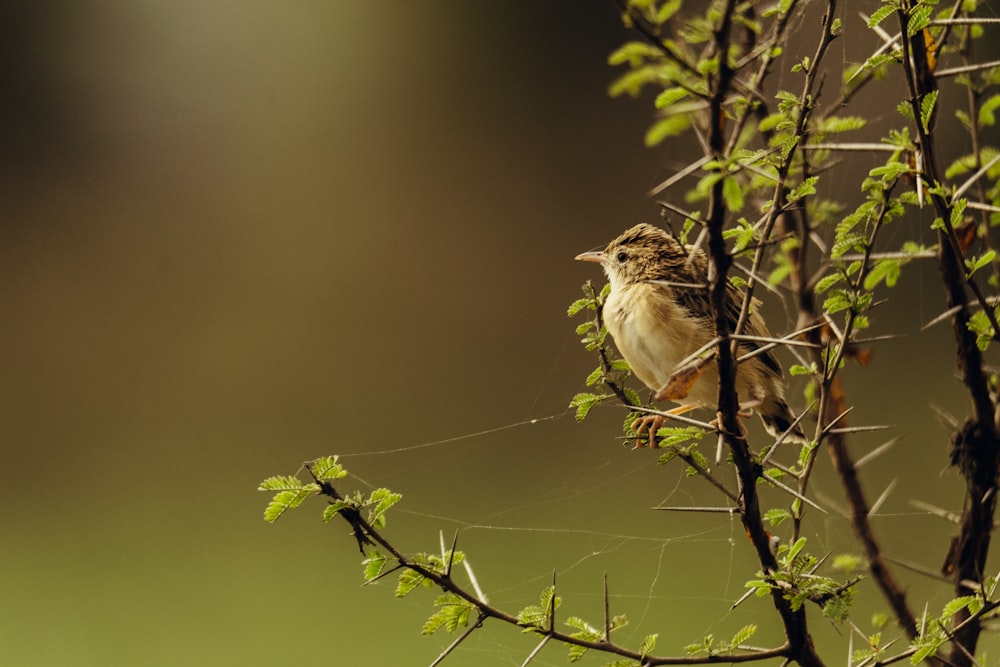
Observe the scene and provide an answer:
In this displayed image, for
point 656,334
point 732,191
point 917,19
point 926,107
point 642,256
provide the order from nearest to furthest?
1. point 732,191
2. point 917,19
3. point 926,107
4. point 656,334
5. point 642,256

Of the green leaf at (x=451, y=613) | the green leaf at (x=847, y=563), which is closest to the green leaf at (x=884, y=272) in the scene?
the green leaf at (x=847, y=563)

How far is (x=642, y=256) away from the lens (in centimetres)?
244

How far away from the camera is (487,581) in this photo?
5742 mm

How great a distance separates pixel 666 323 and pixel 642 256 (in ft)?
0.76

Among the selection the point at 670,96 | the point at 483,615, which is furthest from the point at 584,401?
the point at 670,96

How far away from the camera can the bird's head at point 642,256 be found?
2.39 metres

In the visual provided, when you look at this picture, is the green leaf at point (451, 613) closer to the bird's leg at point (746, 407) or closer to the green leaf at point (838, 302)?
the bird's leg at point (746, 407)

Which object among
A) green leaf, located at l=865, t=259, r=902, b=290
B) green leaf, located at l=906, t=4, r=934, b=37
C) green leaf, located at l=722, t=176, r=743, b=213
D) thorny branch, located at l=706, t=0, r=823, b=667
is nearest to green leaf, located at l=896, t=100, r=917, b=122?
green leaf, located at l=906, t=4, r=934, b=37

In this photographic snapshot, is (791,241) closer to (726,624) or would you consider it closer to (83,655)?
(726,624)

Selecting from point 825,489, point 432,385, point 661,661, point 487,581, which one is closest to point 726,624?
point 825,489

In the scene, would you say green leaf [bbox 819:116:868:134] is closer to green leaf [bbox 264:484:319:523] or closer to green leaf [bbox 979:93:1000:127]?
green leaf [bbox 979:93:1000:127]

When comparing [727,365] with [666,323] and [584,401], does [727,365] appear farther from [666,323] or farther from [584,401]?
[666,323]

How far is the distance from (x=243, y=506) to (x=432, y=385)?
1.64m

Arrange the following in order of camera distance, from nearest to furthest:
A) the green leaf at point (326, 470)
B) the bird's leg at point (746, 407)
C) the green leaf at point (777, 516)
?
the green leaf at point (326, 470) → the green leaf at point (777, 516) → the bird's leg at point (746, 407)
